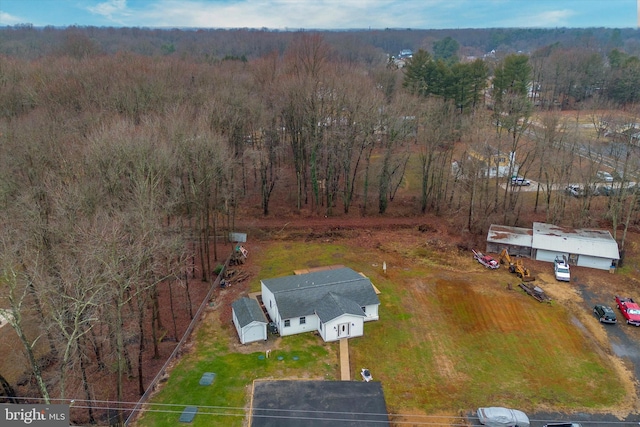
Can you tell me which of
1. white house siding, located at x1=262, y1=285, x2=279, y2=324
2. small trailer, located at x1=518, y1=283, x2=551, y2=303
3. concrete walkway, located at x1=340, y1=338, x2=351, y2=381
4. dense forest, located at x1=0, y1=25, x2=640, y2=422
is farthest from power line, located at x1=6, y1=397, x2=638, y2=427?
small trailer, located at x1=518, y1=283, x2=551, y2=303

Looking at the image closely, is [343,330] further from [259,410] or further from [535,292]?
[535,292]

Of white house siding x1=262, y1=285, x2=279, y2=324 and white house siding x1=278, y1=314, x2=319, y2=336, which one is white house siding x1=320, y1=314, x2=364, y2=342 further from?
white house siding x1=262, y1=285, x2=279, y2=324

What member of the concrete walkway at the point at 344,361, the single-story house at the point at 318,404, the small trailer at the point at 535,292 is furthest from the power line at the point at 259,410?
the small trailer at the point at 535,292

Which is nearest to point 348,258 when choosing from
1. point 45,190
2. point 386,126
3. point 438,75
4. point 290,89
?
point 386,126

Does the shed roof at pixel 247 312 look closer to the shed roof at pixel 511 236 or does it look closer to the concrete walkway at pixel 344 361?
the concrete walkway at pixel 344 361

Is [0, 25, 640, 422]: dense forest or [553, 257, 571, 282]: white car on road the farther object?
[553, 257, 571, 282]: white car on road

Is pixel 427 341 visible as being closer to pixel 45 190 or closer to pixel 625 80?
pixel 45 190

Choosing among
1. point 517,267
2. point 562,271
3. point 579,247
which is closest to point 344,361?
point 517,267
